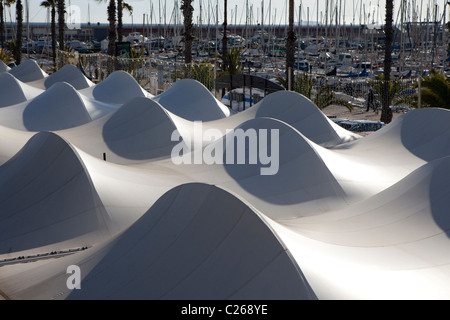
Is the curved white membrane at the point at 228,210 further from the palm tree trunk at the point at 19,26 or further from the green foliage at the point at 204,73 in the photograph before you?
the palm tree trunk at the point at 19,26

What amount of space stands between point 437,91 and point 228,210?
56.1 feet

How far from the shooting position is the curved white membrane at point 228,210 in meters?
8.27

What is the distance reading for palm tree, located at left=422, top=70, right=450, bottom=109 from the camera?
23594 millimetres

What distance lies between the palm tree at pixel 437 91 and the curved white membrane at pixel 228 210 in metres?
5.15

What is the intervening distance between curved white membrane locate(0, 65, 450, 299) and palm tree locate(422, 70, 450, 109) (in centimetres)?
515

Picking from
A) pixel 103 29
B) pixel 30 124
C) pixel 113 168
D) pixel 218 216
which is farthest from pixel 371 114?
pixel 103 29

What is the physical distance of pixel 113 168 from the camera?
555 inches

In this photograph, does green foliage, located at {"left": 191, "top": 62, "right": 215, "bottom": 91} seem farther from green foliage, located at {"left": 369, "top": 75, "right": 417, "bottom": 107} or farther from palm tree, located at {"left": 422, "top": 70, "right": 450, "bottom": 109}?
palm tree, located at {"left": 422, "top": 70, "right": 450, "bottom": 109}

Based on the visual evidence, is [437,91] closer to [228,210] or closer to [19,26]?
[228,210]

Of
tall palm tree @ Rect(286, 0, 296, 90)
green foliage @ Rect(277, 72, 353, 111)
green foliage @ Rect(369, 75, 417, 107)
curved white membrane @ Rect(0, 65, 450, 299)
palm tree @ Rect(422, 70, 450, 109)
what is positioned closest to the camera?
curved white membrane @ Rect(0, 65, 450, 299)

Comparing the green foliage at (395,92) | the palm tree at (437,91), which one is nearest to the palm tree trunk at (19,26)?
the green foliage at (395,92)

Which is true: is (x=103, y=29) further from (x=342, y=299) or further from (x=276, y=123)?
(x=342, y=299)
